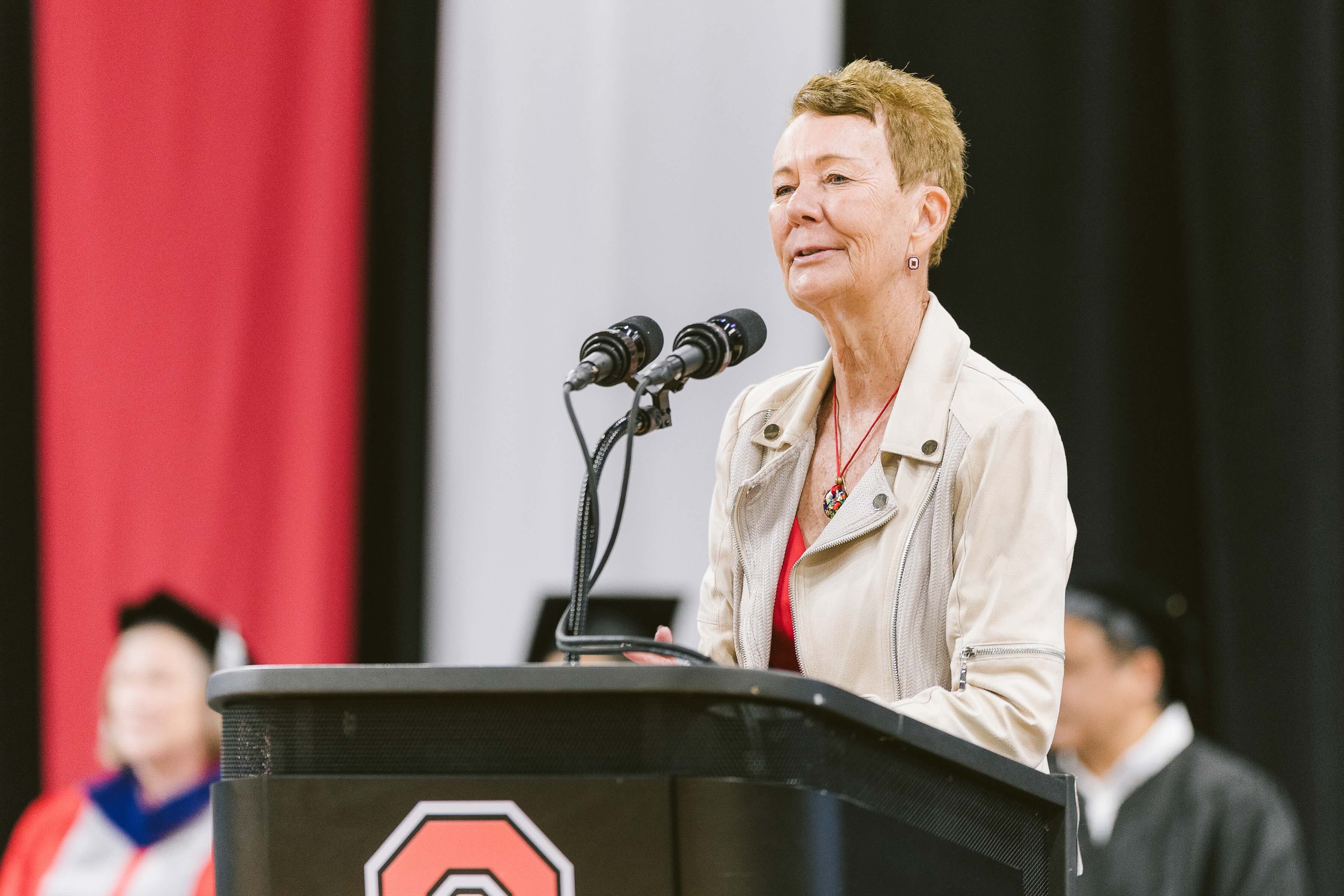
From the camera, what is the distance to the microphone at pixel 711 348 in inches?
47.8

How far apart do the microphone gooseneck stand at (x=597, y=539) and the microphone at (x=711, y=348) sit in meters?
0.02

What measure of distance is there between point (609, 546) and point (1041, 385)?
2.39 meters

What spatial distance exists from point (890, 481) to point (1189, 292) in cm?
215

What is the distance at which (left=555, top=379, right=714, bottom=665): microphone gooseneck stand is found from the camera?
1.05m

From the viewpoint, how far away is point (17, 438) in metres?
3.85

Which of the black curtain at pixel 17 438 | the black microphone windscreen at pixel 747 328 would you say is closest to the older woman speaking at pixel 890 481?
the black microphone windscreen at pixel 747 328

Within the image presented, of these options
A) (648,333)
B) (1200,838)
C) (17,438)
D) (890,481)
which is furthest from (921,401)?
(17,438)

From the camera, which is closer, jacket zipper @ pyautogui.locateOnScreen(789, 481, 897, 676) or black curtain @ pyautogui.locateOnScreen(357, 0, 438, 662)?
jacket zipper @ pyautogui.locateOnScreen(789, 481, 897, 676)

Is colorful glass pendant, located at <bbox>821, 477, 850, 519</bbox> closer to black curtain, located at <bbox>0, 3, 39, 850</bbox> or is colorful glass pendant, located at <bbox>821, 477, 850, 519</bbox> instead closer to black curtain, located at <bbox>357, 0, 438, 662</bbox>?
black curtain, located at <bbox>357, 0, 438, 662</bbox>

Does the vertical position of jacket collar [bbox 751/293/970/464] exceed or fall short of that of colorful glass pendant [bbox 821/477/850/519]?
it exceeds it

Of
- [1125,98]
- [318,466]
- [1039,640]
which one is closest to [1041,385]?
[1125,98]

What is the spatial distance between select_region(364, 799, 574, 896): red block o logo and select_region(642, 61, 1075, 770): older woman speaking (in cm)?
34

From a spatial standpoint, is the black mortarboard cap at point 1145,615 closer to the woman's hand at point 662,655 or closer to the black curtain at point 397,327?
the black curtain at point 397,327

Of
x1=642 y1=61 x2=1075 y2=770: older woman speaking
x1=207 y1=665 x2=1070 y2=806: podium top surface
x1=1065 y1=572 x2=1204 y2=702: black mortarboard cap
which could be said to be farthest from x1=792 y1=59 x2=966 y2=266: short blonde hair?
x1=1065 y1=572 x2=1204 y2=702: black mortarboard cap
